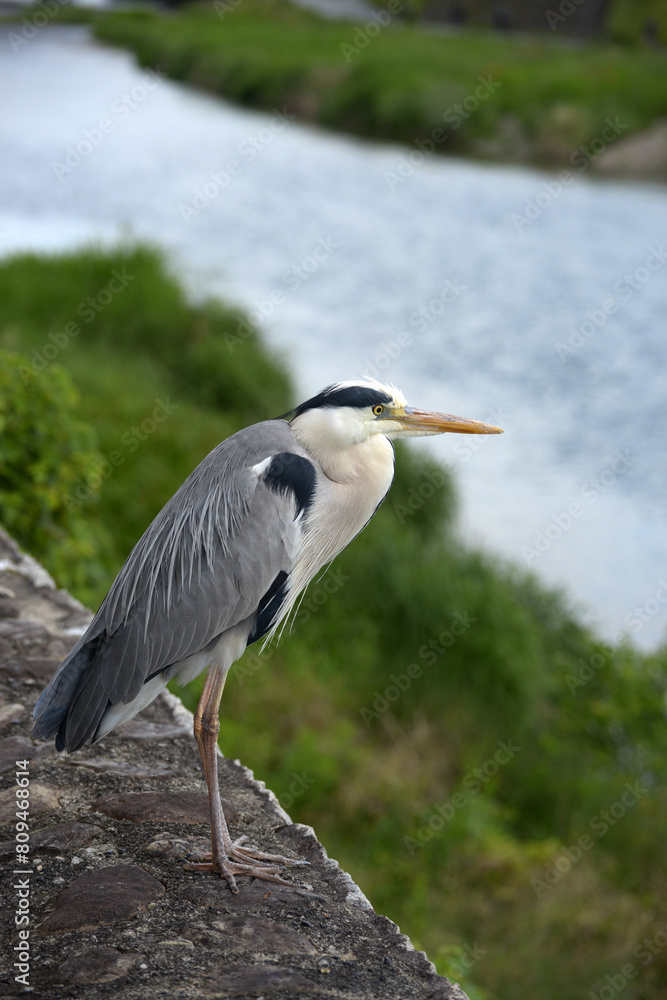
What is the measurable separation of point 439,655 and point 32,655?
17.5 feet

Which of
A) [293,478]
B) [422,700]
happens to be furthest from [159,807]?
[422,700]

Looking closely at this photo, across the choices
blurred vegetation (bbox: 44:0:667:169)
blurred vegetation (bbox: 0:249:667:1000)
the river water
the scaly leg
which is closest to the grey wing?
the scaly leg

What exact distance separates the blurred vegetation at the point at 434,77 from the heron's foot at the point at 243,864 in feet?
64.3

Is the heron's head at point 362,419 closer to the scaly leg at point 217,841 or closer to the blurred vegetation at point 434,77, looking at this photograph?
the scaly leg at point 217,841

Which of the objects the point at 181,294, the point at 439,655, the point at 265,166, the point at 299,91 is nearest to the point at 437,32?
the point at 299,91

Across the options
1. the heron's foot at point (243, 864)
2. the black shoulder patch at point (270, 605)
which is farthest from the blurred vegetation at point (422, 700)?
the black shoulder patch at point (270, 605)

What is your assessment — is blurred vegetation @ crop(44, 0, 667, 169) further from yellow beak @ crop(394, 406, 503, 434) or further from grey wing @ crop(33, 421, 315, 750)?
grey wing @ crop(33, 421, 315, 750)

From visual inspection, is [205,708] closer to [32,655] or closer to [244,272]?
[32,655]

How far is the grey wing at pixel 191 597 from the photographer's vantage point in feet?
9.21

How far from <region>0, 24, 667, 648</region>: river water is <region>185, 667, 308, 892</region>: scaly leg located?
7879mm

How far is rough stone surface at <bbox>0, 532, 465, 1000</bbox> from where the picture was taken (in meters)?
2.26

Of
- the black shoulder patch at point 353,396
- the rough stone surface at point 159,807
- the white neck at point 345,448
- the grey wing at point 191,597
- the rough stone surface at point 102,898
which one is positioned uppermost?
the black shoulder patch at point 353,396

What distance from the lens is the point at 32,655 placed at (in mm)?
3656

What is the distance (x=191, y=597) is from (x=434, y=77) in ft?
76.9
